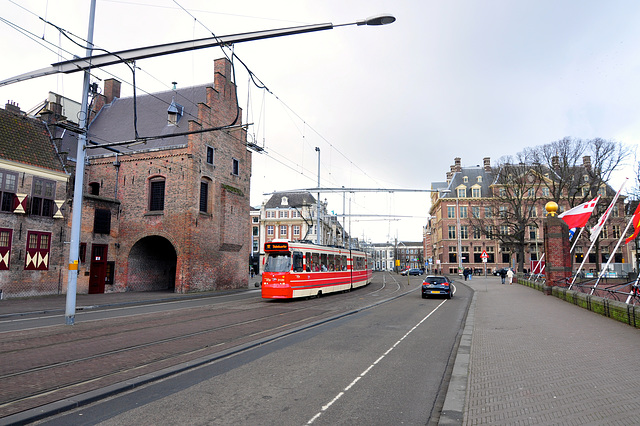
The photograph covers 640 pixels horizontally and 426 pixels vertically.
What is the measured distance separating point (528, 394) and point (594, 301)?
470 inches

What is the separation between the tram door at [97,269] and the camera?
26547 mm

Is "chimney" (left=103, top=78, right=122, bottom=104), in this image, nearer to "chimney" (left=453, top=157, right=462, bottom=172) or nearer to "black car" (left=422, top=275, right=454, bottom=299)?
"black car" (left=422, top=275, right=454, bottom=299)

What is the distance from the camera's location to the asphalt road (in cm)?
505

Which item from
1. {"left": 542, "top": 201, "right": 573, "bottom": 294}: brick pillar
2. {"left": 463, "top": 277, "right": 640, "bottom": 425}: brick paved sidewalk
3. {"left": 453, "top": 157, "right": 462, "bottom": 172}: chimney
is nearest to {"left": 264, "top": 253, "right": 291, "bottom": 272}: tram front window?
{"left": 463, "top": 277, "right": 640, "bottom": 425}: brick paved sidewalk

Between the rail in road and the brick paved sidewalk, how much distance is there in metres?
5.05

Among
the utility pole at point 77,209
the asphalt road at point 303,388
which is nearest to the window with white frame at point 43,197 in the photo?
the utility pole at point 77,209

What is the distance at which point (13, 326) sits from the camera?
12359 mm

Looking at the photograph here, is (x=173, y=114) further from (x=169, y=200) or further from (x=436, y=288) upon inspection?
(x=436, y=288)

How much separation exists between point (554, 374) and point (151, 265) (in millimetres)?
29294

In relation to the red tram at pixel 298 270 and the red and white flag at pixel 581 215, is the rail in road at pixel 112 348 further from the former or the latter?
the red and white flag at pixel 581 215

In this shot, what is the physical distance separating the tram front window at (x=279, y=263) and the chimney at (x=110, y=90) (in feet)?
84.9

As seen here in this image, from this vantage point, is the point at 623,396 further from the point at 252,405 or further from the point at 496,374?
the point at 252,405

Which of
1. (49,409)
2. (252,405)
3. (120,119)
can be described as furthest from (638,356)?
(120,119)

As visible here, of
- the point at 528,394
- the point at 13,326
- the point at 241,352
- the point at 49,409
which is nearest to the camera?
the point at 49,409
